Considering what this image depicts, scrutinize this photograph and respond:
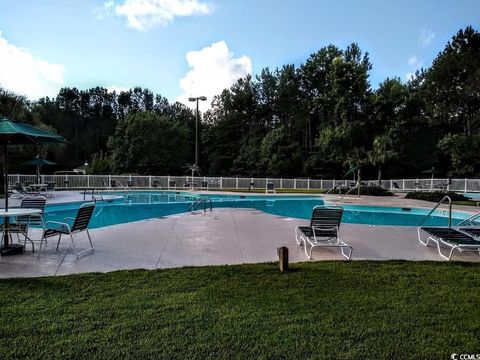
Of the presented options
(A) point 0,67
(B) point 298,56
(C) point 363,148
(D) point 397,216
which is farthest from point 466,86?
(A) point 0,67

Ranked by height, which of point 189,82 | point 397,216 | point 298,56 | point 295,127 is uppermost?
point 298,56

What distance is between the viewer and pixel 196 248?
644 centimetres

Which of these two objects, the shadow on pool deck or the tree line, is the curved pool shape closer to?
the shadow on pool deck

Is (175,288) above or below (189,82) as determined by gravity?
below

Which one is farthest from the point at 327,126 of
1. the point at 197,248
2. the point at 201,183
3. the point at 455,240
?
the point at 197,248

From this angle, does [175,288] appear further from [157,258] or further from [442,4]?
[442,4]

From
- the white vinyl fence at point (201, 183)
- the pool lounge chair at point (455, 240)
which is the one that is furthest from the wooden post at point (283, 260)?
the white vinyl fence at point (201, 183)

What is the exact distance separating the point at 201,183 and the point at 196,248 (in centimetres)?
1946

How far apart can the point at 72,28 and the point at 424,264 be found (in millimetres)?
13538

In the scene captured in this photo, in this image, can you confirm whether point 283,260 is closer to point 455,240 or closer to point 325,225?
point 325,225

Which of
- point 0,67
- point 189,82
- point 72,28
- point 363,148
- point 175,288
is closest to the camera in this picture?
point 175,288

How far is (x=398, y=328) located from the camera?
318cm

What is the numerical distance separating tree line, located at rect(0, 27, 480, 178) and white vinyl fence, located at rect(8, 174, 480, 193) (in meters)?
1.90

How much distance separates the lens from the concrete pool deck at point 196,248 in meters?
Result: 5.28
